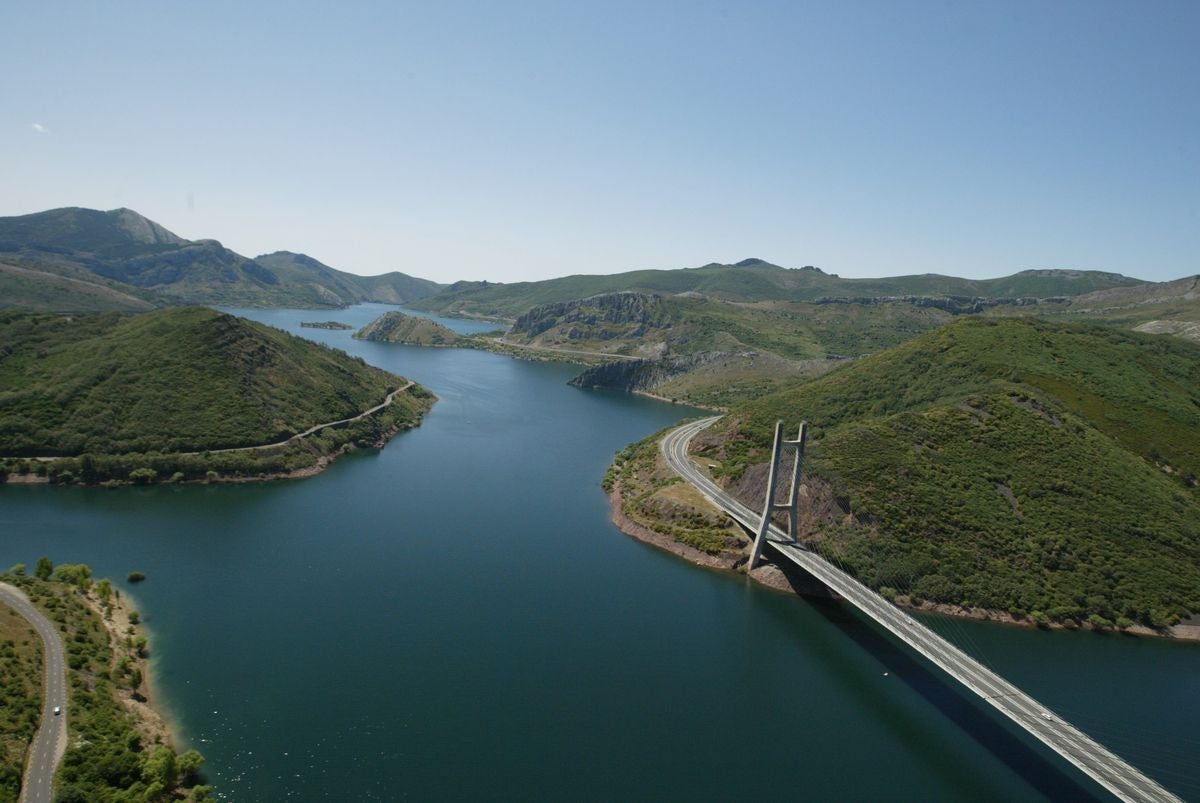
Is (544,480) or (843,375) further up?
(843,375)

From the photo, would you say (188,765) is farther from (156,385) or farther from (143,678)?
(156,385)

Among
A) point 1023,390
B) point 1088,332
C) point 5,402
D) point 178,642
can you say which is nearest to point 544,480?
point 178,642

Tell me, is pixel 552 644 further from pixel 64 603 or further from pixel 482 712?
pixel 64 603

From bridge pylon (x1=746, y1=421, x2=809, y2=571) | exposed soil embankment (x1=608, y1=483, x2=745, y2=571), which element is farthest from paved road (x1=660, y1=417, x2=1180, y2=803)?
exposed soil embankment (x1=608, y1=483, x2=745, y2=571)

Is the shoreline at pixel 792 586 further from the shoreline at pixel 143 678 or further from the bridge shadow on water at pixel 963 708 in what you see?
the shoreline at pixel 143 678

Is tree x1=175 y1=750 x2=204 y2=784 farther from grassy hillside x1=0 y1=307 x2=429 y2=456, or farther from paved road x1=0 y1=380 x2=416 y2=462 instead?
grassy hillside x1=0 y1=307 x2=429 y2=456

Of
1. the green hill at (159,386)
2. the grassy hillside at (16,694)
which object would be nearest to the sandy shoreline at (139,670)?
the grassy hillside at (16,694)
